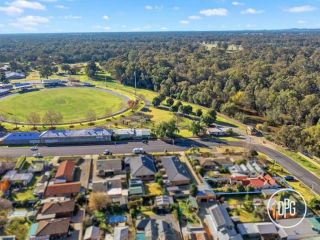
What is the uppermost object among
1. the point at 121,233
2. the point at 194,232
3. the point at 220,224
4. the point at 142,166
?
the point at 142,166

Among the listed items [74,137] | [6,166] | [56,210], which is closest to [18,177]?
[6,166]

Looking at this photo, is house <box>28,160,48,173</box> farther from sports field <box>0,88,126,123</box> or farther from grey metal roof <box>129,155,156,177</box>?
sports field <box>0,88,126,123</box>

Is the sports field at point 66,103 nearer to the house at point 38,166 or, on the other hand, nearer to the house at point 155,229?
the house at point 38,166

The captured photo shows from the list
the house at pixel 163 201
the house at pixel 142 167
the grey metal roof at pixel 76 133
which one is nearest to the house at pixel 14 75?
the grey metal roof at pixel 76 133

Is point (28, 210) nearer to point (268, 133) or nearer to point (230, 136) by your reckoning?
point (230, 136)

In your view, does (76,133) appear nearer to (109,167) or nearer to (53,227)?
(109,167)
